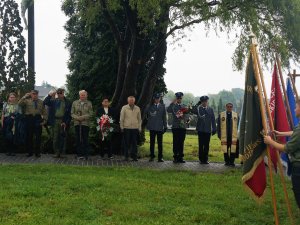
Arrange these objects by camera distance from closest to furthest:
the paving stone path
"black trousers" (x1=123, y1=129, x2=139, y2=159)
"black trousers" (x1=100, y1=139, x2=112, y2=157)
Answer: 1. the paving stone path
2. "black trousers" (x1=123, y1=129, x2=139, y2=159)
3. "black trousers" (x1=100, y1=139, x2=112, y2=157)

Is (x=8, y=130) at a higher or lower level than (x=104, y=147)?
higher

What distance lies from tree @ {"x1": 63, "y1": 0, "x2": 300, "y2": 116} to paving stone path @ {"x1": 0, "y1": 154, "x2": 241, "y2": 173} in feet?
9.80

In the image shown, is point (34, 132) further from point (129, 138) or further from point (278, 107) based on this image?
point (278, 107)

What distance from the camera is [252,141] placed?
6.93 metres

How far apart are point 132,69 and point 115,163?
4.10 m

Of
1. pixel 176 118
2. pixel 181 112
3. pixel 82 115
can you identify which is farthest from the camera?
pixel 176 118

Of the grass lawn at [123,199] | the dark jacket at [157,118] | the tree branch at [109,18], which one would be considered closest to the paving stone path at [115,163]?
the dark jacket at [157,118]

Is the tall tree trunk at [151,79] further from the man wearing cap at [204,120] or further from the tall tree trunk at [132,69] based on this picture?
the man wearing cap at [204,120]

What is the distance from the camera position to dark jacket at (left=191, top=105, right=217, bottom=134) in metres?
14.0

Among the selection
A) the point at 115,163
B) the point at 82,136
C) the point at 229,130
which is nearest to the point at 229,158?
the point at 229,130

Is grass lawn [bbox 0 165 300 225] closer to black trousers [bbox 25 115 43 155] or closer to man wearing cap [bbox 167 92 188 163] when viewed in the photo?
man wearing cap [bbox 167 92 188 163]

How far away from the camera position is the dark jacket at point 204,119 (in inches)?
551

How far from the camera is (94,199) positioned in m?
8.28

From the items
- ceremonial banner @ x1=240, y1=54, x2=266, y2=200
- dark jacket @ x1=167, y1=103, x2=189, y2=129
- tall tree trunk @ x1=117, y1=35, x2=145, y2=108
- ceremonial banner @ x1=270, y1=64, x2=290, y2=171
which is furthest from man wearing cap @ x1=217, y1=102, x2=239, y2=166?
ceremonial banner @ x1=240, y1=54, x2=266, y2=200
